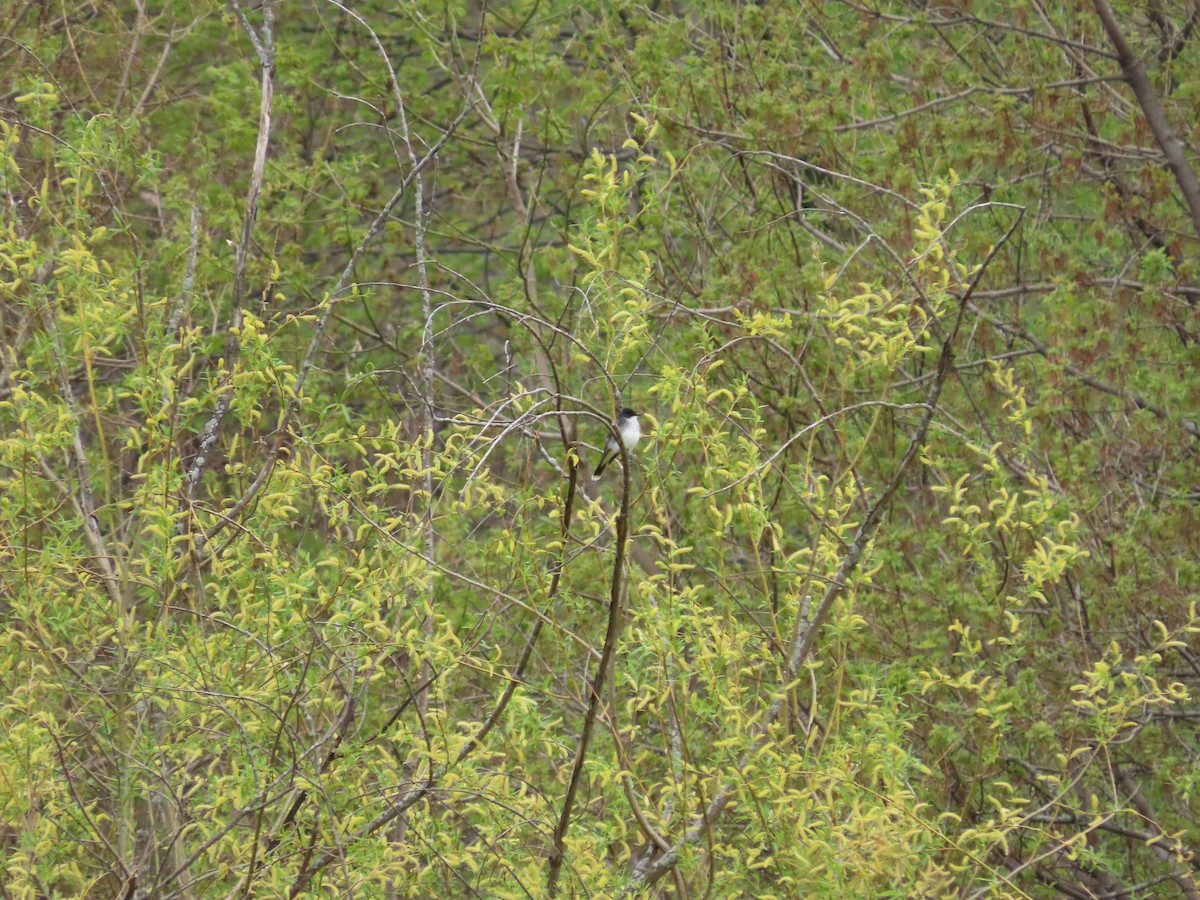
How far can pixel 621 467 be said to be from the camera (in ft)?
11.9

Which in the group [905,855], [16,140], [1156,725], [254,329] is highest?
[16,140]

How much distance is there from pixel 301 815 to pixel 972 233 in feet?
15.3

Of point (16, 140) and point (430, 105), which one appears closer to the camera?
point (16, 140)

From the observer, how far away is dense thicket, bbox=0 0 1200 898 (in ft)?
12.1

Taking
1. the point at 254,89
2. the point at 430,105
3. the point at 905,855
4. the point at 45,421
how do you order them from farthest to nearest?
the point at 430,105, the point at 254,89, the point at 45,421, the point at 905,855

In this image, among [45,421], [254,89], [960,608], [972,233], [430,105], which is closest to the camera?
[45,421]

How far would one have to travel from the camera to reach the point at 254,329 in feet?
12.4

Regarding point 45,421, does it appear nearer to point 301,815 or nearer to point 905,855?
point 301,815

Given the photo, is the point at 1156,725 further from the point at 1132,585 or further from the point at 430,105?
the point at 430,105

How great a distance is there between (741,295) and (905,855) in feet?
13.2

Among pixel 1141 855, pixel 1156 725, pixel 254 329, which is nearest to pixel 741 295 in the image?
pixel 1156 725

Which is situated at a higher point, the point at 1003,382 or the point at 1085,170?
the point at 1003,382

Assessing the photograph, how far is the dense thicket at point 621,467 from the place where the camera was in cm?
370

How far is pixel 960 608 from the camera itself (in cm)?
647
